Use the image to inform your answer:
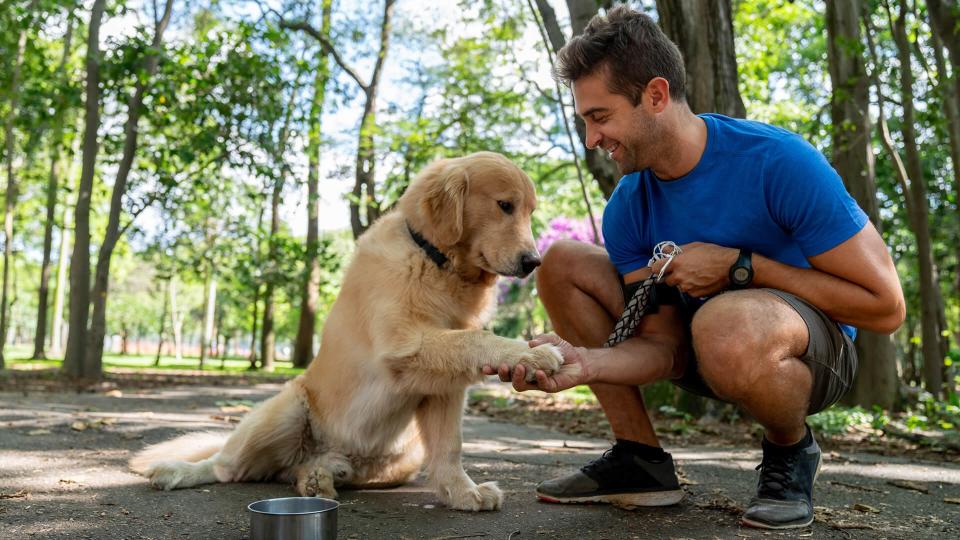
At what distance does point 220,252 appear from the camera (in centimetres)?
1705

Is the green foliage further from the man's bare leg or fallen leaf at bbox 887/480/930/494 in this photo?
the man's bare leg

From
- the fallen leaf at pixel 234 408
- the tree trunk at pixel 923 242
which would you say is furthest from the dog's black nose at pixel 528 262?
the tree trunk at pixel 923 242

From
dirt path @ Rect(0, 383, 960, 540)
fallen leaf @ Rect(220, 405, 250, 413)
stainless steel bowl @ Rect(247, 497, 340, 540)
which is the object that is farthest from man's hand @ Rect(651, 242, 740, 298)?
fallen leaf @ Rect(220, 405, 250, 413)

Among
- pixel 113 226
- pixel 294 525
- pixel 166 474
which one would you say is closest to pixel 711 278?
pixel 294 525

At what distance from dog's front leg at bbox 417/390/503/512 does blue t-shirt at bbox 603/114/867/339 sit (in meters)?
1.04

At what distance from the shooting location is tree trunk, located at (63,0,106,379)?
10.8m

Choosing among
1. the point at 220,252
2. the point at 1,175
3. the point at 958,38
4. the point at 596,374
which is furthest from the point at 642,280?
the point at 1,175

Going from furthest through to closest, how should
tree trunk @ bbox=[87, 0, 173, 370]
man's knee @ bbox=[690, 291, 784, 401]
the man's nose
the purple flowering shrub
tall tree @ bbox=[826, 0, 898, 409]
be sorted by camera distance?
the purple flowering shrub → tree trunk @ bbox=[87, 0, 173, 370] → tall tree @ bbox=[826, 0, 898, 409] → the man's nose → man's knee @ bbox=[690, 291, 784, 401]

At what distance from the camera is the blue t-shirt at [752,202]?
2.59 m

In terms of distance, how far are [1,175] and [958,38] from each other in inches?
976

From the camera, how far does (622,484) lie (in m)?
2.96

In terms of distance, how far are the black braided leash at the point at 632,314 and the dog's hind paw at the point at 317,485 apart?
1361mm

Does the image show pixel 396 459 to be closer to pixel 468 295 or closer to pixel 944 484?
pixel 468 295

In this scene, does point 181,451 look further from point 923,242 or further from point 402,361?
point 923,242
